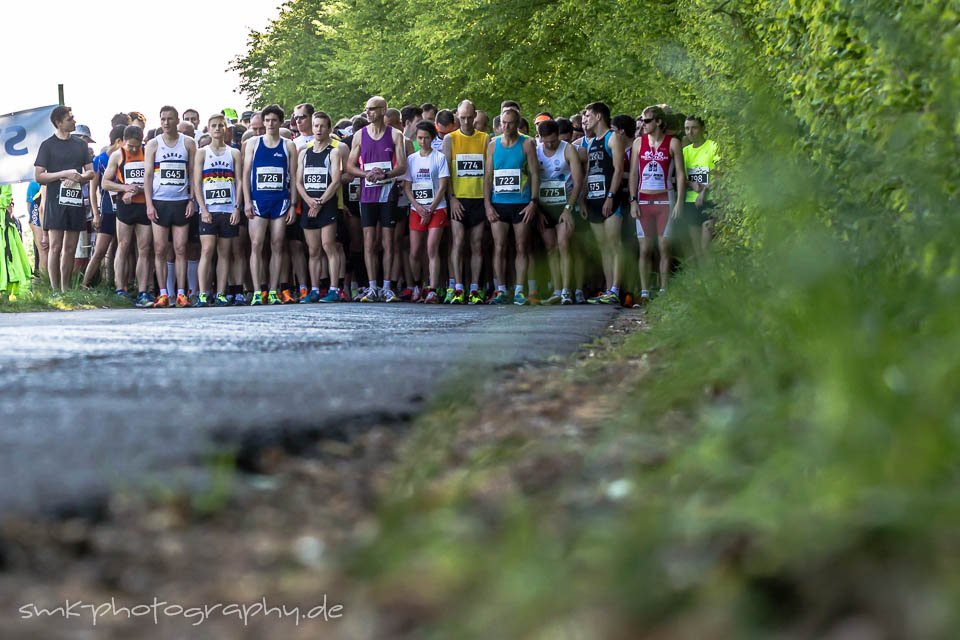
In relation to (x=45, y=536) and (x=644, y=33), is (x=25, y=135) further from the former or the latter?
(x=45, y=536)

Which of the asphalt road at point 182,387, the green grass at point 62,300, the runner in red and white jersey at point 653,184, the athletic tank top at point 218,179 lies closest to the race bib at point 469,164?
the runner in red and white jersey at point 653,184

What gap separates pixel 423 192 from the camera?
15047mm

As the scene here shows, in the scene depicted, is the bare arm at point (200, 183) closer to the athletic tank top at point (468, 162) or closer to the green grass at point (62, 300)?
the green grass at point (62, 300)

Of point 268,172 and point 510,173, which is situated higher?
point 268,172

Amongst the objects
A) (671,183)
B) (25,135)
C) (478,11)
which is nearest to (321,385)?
(671,183)

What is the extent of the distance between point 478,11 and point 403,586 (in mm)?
26183

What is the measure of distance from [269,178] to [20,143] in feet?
10.4

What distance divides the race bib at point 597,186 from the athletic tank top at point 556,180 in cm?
24

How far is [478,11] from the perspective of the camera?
27.1 m

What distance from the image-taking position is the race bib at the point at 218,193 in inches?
611

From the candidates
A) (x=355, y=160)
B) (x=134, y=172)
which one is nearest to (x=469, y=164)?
(x=355, y=160)

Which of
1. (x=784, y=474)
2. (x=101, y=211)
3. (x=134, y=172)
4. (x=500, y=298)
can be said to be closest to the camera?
(x=784, y=474)

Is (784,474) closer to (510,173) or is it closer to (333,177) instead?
(510,173)

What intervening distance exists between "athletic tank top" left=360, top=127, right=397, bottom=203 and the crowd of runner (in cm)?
2
